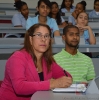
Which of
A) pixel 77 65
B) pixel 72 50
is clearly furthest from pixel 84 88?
pixel 72 50

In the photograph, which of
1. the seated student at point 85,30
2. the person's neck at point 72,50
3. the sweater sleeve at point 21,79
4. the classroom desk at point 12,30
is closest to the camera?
the sweater sleeve at point 21,79

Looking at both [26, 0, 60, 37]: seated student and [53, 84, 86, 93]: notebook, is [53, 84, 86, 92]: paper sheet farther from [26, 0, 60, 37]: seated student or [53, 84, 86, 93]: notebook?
[26, 0, 60, 37]: seated student

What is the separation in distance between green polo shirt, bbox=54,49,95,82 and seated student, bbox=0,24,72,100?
1.93 ft

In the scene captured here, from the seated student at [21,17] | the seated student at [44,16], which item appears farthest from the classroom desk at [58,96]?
the seated student at [21,17]

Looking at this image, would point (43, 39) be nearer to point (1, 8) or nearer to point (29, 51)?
point (29, 51)

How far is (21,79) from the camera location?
2201 millimetres

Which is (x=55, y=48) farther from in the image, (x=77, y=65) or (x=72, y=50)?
(x=77, y=65)

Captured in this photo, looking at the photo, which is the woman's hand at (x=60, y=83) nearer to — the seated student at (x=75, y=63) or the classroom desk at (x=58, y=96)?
the classroom desk at (x=58, y=96)

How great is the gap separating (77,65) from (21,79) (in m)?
1.08

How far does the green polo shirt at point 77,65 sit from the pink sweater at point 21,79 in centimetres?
70

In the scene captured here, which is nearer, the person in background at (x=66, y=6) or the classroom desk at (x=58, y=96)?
the classroom desk at (x=58, y=96)

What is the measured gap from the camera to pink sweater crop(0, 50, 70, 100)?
2.17 meters

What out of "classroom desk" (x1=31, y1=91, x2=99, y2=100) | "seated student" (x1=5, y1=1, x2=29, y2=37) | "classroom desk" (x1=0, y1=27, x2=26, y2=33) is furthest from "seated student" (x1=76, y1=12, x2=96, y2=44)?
"classroom desk" (x1=31, y1=91, x2=99, y2=100)

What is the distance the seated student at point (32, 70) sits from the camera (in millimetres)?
2180
